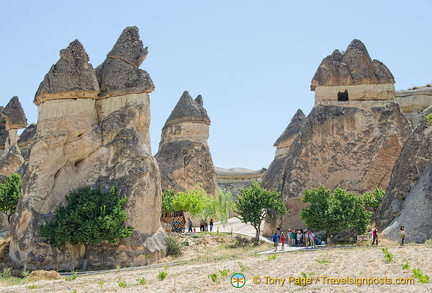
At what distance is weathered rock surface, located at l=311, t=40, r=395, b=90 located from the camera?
3338 cm

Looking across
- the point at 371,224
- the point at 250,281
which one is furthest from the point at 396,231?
the point at 250,281

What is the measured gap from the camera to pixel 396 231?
23.8 meters

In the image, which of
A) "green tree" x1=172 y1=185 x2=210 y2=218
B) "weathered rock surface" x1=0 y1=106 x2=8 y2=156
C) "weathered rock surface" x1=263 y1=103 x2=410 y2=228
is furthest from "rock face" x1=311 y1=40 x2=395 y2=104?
"weathered rock surface" x1=0 y1=106 x2=8 y2=156

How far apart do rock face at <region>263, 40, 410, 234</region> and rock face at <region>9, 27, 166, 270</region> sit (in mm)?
8281

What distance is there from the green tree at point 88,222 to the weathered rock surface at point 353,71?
44.8 ft

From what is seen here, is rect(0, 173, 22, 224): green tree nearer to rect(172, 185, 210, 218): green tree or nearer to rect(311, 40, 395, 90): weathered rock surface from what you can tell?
rect(172, 185, 210, 218): green tree

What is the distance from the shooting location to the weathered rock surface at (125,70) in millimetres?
28359

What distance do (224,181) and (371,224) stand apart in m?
24.1

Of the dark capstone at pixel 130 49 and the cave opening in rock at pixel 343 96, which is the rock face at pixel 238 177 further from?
the dark capstone at pixel 130 49

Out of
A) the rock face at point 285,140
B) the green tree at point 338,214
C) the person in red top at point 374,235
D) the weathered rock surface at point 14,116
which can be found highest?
the weathered rock surface at point 14,116

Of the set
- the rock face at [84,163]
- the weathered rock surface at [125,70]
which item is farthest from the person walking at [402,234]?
the weathered rock surface at [125,70]

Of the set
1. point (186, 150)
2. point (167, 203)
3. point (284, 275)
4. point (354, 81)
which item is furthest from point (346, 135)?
point (284, 275)

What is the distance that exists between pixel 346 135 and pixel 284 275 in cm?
1772

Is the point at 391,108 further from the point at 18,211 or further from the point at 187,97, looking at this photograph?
the point at 18,211
